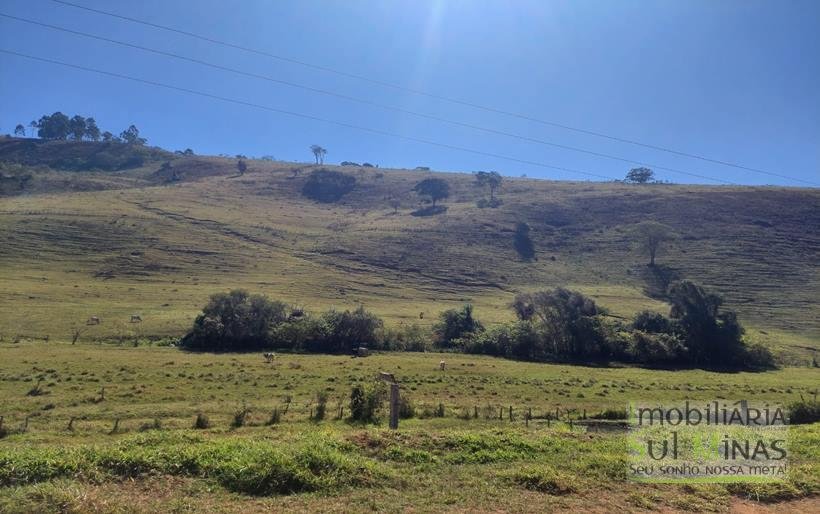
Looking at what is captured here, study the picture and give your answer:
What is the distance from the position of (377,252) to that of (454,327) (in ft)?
179

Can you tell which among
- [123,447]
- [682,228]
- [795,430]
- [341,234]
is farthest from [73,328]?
[682,228]

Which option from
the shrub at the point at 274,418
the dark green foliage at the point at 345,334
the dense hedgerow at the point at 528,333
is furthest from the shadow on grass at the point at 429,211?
the shrub at the point at 274,418

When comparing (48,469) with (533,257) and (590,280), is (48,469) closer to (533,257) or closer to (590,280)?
(590,280)

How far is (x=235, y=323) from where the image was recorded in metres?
58.7

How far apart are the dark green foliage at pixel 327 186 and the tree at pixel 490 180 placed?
46.8 meters

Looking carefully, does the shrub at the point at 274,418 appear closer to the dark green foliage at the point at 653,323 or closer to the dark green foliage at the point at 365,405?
the dark green foliage at the point at 365,405

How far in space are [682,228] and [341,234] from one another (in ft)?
286

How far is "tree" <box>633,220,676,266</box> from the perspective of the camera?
386 ft

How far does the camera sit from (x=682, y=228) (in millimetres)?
134625

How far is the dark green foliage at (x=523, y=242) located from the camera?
12361cm

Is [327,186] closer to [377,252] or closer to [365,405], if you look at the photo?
[377,252]

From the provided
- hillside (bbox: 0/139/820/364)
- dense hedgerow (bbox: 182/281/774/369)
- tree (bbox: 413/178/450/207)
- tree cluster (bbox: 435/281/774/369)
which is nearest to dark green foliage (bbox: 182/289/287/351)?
dense hedgerow (bbox: 182/281/774/369)

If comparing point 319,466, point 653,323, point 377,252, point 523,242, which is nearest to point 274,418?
point 319,466

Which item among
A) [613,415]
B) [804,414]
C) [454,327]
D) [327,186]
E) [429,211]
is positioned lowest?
[613,415]
